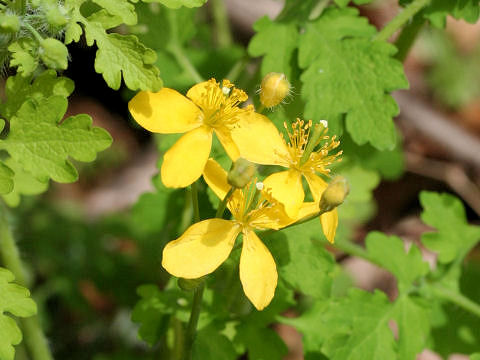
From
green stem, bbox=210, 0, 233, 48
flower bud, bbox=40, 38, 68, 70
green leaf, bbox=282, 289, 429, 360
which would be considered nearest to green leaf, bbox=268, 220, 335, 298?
green leaf, bbox=282, 289, 429, 360

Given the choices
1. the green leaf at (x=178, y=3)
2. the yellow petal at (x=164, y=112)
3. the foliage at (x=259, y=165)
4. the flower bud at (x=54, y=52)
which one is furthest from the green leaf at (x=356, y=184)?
the flower bud at (x=54, y=52)

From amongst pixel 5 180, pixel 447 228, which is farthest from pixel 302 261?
pixel 5 180

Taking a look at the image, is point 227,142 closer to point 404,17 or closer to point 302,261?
point 302,261

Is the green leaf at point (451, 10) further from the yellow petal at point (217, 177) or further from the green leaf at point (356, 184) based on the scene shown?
the yellow petal at point (217, 177)

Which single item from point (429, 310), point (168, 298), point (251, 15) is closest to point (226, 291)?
point (168, 298)

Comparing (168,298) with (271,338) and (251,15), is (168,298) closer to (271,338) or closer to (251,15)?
(271,338)
